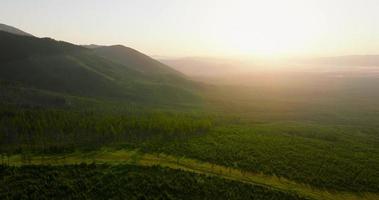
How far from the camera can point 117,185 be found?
254 ft

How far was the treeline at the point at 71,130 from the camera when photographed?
108m

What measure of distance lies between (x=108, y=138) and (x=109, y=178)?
40960 millimetres

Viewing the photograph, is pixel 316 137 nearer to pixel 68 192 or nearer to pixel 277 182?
pixel 277 182

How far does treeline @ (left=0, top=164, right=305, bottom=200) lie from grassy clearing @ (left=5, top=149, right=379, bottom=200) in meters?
4.31

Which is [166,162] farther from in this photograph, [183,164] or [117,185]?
[117,185]

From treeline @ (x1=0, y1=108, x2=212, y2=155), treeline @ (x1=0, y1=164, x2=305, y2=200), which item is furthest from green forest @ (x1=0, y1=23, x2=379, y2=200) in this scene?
treeline @ (x1=0, y1=108, x2=212, y2=155)

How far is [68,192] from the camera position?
73688mm

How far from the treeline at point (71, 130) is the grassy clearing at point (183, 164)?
26.7ft

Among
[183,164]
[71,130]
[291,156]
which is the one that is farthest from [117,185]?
[71,130]

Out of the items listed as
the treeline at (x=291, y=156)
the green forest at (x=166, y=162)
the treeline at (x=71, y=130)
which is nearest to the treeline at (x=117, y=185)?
the green forest at (x=166, y=162)

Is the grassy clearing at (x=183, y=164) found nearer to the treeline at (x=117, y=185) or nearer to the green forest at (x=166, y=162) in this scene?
the green forest at (x=166, y=162)

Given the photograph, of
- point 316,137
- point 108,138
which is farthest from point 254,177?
point 316,137

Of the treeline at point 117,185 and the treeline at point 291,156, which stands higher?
the treeline at point 117,185

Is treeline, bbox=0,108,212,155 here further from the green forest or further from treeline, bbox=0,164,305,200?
treeline, bbox=0,164,305,200
